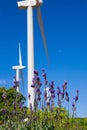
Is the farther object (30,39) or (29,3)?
(29,3)

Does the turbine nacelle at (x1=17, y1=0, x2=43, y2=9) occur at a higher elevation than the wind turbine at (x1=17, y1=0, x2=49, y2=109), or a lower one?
higher

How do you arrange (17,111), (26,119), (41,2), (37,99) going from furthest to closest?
(41,2), (26,119), (17,111), (37,99)

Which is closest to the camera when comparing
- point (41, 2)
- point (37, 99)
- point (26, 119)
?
point (37, 99)

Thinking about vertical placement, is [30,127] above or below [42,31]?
below

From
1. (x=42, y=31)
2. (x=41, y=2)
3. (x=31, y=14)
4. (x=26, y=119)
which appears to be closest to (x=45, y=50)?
(x=42, y=31)

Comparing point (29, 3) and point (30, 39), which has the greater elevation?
point (29, 3)

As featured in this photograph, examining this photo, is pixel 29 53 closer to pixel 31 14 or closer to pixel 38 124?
pixel 31 14

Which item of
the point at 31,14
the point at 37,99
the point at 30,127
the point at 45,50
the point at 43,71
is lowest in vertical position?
the point at 30,127

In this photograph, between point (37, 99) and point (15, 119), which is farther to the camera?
point (15, 119)

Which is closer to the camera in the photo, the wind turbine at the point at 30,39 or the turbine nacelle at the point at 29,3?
the wind turbine at the point at 30,39

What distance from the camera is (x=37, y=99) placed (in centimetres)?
863

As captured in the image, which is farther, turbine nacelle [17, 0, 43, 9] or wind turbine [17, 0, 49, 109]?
turbine nacelle [17, 0, 43, 9]

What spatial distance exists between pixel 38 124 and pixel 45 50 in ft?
74.3

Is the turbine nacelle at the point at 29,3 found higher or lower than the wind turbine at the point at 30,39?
higher
